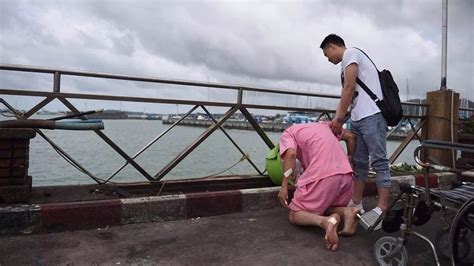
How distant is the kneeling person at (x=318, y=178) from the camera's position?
120 inches

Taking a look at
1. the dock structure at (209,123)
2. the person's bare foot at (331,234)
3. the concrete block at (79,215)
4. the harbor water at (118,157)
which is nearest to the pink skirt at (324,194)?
the person's bare foot at (331,234)

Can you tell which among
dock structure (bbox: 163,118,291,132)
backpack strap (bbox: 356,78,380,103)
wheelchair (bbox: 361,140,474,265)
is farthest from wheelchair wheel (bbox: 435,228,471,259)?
dock structure (bbox: 163,118,291,132)

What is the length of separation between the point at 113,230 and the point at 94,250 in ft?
1.48

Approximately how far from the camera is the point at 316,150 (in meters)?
3.18

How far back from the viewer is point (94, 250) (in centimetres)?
273

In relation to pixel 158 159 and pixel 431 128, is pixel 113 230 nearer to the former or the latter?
pixel 158 159

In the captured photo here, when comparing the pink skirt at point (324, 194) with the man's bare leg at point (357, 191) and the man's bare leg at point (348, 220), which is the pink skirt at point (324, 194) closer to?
the man's bare leg at point (348, 220)

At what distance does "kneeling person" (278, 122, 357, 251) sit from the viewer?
3.05 metres

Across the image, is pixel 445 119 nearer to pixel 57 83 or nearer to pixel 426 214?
pixel 426 214

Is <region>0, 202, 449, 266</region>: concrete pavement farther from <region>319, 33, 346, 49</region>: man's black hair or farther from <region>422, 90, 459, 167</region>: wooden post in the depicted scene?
<region>422, 90, 459, 167</region>: wooden post

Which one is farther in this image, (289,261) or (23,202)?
(23,202)

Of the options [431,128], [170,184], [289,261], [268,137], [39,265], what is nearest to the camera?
[39,265]

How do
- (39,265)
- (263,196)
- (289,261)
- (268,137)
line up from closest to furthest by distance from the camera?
(39,265)
(289,261)
(263,196)
(268,137)

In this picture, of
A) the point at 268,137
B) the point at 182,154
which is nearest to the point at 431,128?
the point at 268,137
